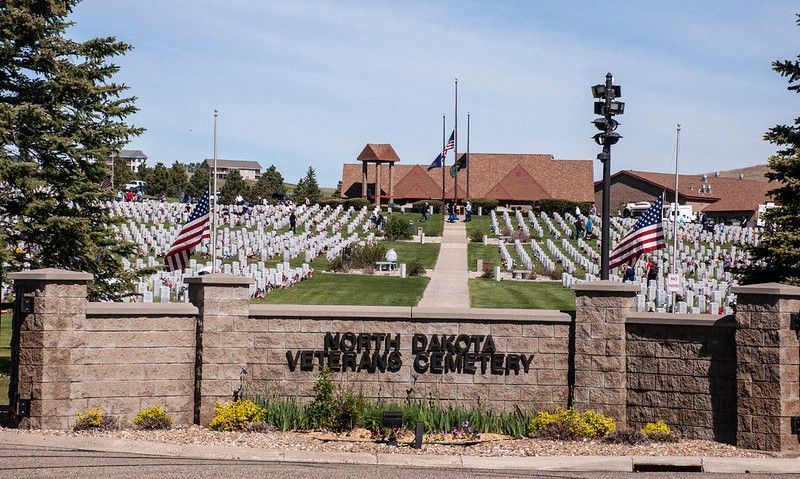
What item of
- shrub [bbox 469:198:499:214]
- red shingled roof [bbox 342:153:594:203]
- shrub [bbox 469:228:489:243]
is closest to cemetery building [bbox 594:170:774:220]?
red shingled roof [bbox 342:153:594:203]

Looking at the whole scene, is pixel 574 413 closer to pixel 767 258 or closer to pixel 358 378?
pixel 358 378

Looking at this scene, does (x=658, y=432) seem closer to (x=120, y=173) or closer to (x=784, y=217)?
(x=784, y=217)

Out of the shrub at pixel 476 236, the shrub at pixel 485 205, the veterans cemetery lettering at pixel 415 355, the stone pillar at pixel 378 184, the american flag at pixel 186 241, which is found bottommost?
the veterans cemetery lettering at pixel 415 355

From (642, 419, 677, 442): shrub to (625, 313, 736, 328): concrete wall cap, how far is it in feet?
4.45

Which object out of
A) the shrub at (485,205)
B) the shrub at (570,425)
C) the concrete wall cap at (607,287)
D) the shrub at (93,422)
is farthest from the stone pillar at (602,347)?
the shrub at (485,205)

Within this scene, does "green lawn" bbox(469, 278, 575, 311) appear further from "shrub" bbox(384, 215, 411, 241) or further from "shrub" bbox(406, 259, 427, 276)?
"shrub" bbox(384, 215, 411, 241)

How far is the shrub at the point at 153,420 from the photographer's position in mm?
13461

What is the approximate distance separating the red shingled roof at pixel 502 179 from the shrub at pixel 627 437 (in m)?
86.8

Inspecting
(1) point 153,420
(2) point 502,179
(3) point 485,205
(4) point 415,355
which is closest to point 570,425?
(4) point 415,355

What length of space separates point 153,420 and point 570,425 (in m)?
5.49

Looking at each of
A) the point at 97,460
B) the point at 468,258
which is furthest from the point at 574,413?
the point at 468,258

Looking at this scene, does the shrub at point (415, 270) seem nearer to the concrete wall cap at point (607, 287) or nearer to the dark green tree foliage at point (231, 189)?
the concrete wall cap at point (607, 287)

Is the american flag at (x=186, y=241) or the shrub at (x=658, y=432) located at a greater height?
the american flag at (x=186, y=241)

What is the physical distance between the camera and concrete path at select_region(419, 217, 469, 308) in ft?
110
